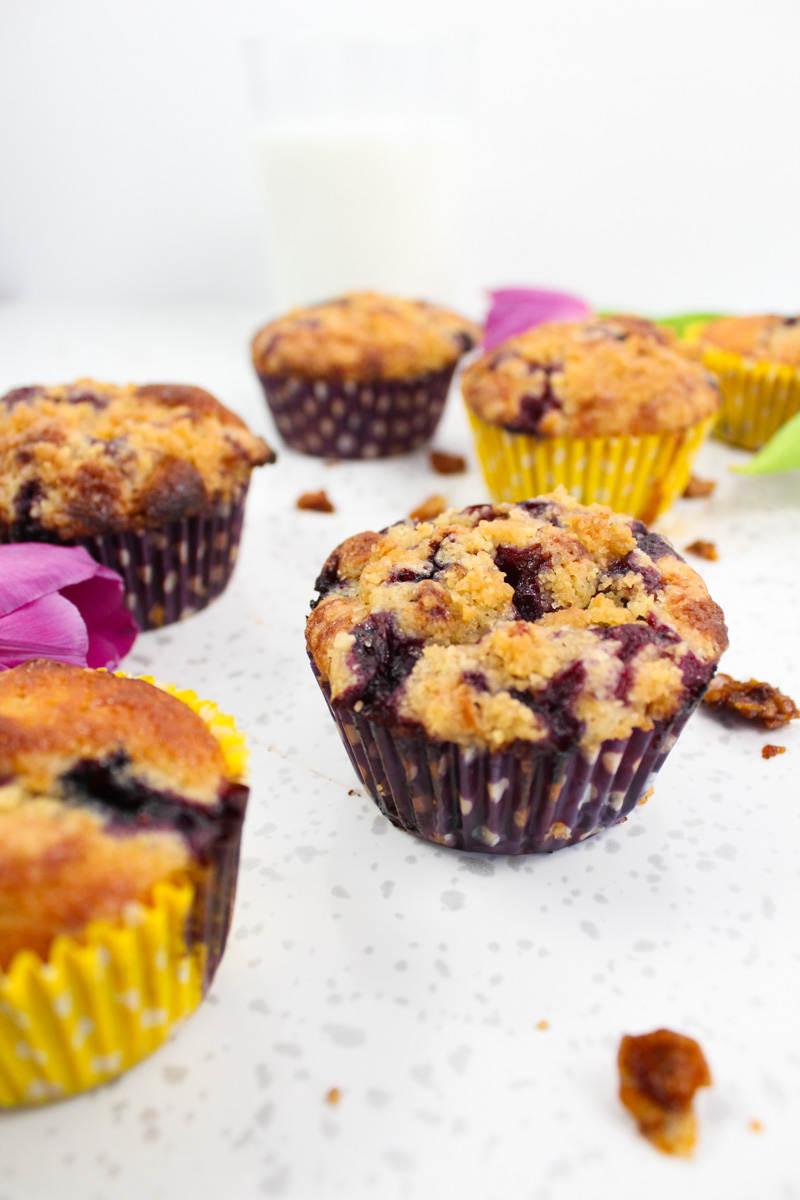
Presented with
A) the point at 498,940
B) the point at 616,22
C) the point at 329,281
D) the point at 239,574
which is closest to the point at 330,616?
the point at 498,940

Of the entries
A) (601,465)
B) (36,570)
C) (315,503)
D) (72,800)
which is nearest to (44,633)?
(36,570)

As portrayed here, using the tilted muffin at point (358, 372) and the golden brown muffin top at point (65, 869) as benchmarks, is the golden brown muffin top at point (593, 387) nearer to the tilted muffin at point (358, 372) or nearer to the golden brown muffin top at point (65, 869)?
the tilted muffin at point (358, 372)

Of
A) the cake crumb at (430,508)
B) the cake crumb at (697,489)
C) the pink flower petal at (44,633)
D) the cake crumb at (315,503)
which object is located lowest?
the cake crumb at (315,503)

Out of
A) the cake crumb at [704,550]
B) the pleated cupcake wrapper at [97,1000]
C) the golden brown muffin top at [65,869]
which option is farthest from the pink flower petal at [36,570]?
the cake crumb at [704,550]

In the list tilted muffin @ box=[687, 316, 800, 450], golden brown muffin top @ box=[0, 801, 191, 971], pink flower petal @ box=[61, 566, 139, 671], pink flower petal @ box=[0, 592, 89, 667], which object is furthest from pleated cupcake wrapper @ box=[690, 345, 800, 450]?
golden brown muffin top @ box=[0, 801, 191, 971]

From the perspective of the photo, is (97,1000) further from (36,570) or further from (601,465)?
(601,465)

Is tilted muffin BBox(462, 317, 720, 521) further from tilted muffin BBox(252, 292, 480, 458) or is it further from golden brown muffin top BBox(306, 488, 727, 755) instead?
golden brown muffin top BBox(306, 488, 727, 755)
